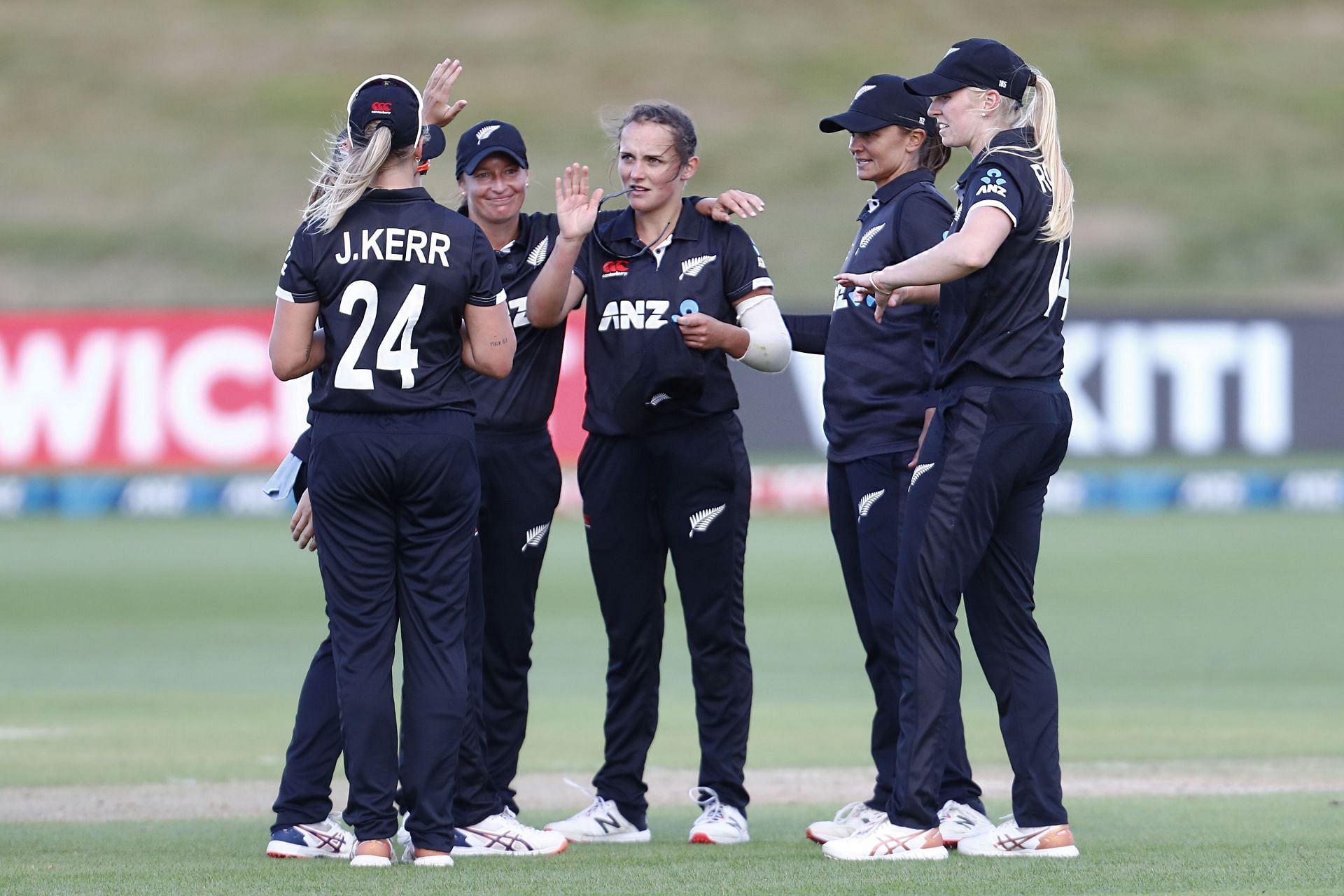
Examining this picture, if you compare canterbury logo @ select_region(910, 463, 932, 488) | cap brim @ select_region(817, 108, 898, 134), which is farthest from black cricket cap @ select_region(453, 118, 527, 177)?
canterbury logo @ select_region(910, 463, 932, 488)

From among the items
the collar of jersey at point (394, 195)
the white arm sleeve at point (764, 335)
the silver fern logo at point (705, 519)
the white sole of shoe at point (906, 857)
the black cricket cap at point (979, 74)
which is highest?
the black cricket cap at point (979, 74)

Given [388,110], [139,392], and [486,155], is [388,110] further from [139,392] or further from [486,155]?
[139,392]

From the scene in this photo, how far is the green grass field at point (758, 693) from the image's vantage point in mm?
5684

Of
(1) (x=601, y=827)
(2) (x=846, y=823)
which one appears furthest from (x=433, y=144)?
(2) (x=846, y=823)

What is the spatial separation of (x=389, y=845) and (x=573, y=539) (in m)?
13.7

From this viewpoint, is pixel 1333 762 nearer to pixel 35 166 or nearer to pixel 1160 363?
pixel 1160 363

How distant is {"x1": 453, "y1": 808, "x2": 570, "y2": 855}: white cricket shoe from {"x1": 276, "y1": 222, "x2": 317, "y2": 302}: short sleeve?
71.4 inches

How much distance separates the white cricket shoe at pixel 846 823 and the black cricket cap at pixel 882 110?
2.26 m

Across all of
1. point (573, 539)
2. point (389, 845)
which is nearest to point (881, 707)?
point (389, 845)

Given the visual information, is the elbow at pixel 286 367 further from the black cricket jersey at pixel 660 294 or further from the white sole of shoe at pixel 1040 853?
the white sole of shoe at pixel 1040 853

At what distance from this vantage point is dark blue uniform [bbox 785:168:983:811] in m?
6.39

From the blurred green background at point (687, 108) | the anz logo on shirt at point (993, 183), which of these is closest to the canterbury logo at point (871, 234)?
the anz logo on shirt at point (993, 183)

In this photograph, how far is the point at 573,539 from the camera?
19484 mm

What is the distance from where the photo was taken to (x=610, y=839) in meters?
6.55
